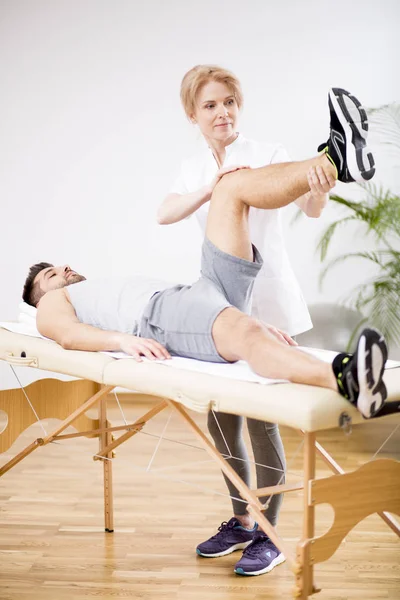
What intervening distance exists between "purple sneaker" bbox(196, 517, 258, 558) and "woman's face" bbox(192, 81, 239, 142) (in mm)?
1109

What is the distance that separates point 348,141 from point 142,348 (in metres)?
0.68

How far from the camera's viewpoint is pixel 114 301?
2195 mm

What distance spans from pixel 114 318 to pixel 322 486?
841 millimetres

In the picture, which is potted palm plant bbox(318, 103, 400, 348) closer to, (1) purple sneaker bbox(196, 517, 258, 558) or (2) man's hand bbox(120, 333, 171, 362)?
(1) purple sneaker bbox(196, 517, 258, 558)

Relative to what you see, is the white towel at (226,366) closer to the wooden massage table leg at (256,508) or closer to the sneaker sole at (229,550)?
the wooden massage table leg at (256,508)

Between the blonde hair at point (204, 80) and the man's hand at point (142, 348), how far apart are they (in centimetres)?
75

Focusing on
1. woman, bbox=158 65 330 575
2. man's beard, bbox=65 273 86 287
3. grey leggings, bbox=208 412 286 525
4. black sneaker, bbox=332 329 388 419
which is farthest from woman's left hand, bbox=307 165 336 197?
man's beard, bbox=65 273 86 287

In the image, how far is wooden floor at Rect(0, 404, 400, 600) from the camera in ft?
6.90

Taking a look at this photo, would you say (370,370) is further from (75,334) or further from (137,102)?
(137,102)

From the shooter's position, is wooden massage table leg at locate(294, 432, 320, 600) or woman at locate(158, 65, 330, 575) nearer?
wooden massage table leg at locate(294, 432, 320, 600)

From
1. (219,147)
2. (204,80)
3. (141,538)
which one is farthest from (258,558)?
(204,80)

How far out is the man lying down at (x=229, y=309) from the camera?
157cm

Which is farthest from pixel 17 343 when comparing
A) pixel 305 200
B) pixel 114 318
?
pixel 305 200

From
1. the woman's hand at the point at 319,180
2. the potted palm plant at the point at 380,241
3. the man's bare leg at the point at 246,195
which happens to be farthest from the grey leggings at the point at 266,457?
the potted palm plant at the point at 380,241
